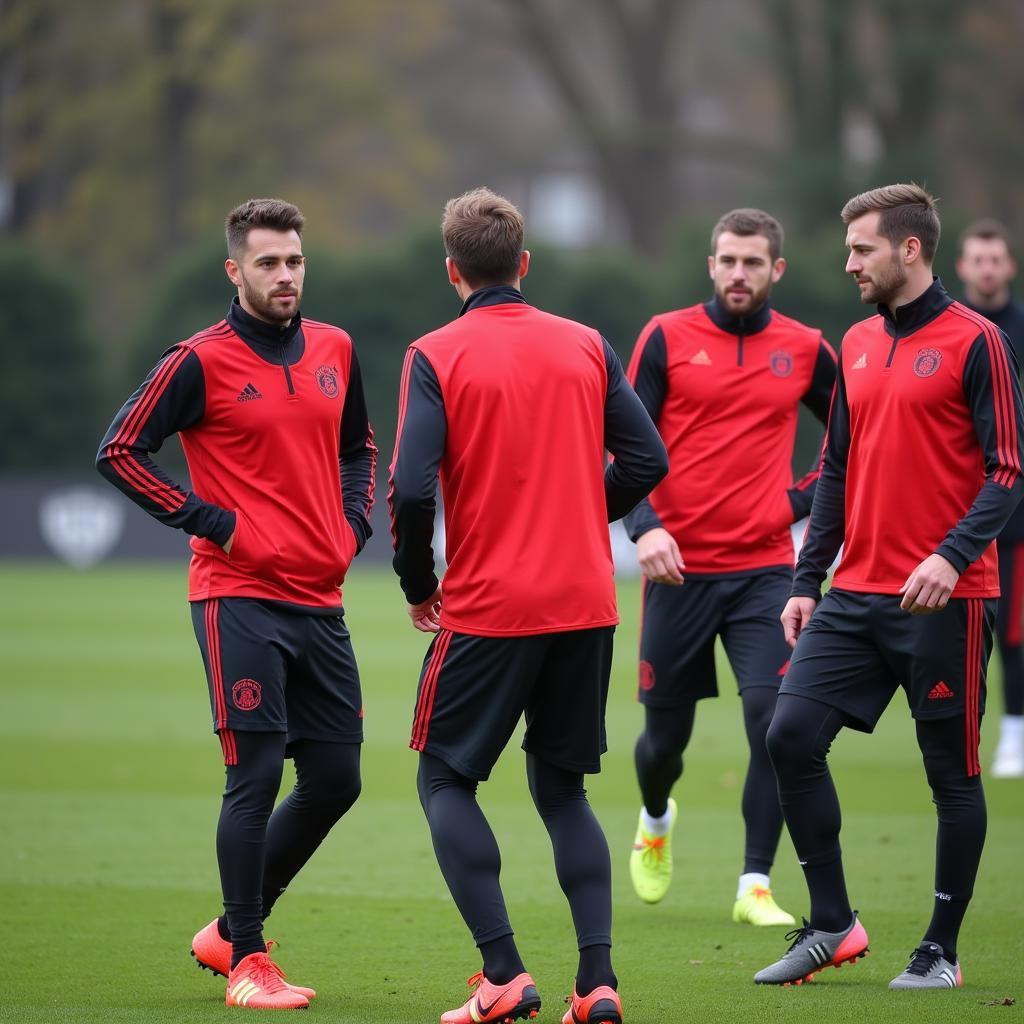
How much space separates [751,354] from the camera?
7.42 metres

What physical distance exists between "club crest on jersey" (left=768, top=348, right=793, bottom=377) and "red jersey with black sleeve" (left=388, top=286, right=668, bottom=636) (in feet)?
7.15

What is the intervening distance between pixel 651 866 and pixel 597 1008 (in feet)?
7.69

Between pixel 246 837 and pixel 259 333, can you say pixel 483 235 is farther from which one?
pixel 246 837

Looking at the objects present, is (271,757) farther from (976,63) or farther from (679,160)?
(679,160)

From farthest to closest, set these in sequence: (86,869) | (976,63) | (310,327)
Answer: (976,63) → (86,869) → (310,327)

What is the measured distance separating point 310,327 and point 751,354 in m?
2.10

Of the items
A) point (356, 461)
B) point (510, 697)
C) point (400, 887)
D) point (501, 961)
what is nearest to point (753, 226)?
point (356, 461)

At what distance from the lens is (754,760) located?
23.2 ft

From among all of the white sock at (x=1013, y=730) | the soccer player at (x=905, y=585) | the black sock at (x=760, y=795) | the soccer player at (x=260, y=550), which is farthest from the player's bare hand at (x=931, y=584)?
the white sock at (x=1013, y=730)

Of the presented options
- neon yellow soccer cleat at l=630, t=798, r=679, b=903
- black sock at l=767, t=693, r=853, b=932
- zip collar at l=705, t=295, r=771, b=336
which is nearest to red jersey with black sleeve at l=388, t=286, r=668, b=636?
black sock at l=767, t=693, r=853, b=932

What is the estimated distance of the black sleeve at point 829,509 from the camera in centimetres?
603

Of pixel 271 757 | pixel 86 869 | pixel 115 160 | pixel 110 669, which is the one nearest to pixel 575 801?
pixel 271 757

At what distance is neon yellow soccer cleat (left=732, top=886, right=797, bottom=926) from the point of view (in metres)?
6.85

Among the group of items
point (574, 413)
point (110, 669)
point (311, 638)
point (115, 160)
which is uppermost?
point (115, 160)
